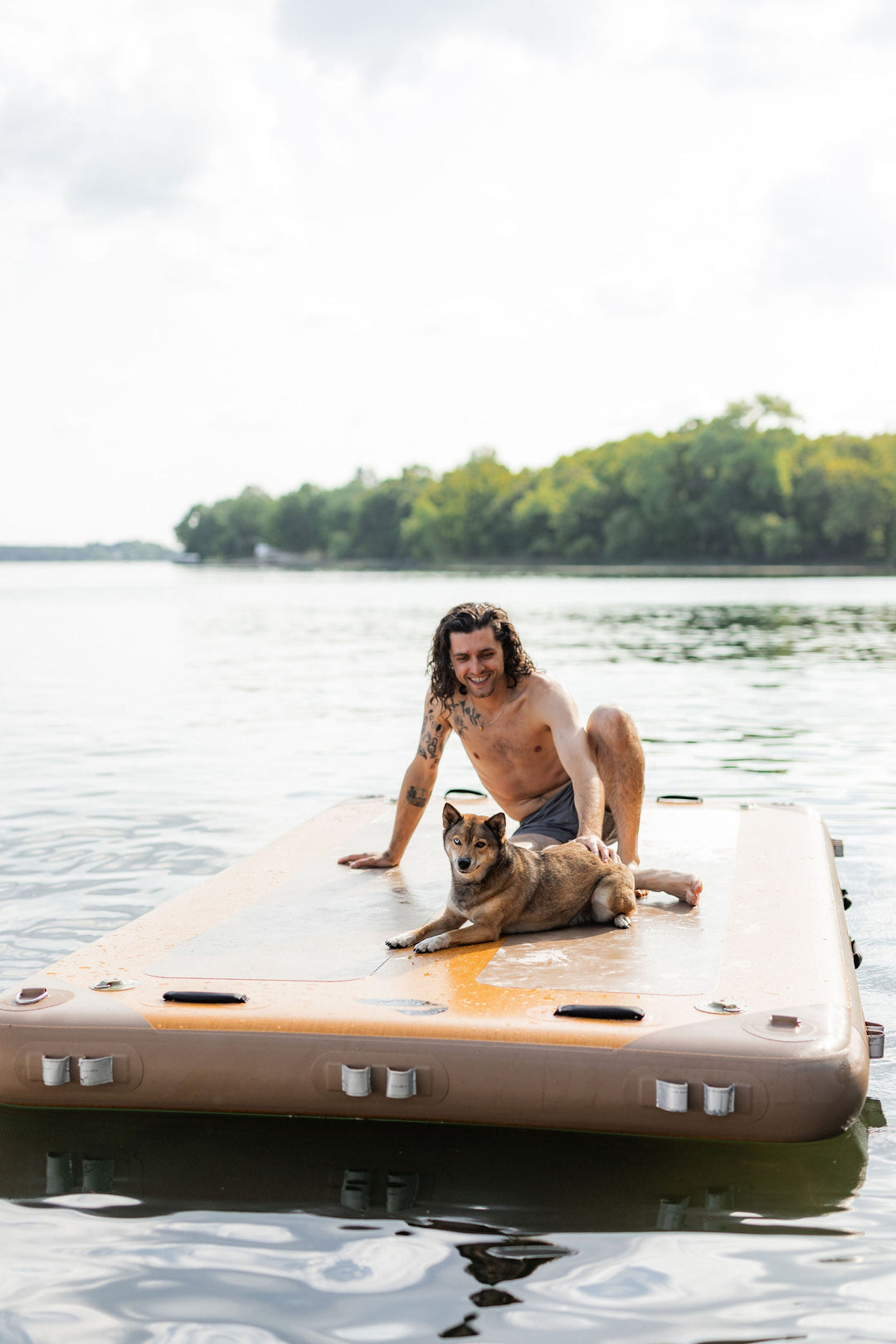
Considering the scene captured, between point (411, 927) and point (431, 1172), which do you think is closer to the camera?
point (431, 1172)

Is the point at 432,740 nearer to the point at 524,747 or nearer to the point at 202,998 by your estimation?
the point at 524,747

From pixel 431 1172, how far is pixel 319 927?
1.32 metres

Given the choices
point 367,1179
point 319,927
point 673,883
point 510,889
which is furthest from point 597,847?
point 367,1179

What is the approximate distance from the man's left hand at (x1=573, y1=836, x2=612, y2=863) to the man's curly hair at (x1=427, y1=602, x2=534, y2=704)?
36.9 inches

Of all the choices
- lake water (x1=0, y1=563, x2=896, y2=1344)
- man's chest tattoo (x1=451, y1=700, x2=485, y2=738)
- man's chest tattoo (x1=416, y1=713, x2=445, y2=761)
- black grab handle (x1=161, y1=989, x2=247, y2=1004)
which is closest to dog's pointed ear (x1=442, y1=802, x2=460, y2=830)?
black grab handle (x1=161, y1=989, x2=247, y2=1004)

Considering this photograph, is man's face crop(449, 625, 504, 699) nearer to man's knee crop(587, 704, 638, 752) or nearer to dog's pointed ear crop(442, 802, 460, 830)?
man's knee crop(587, 704, 638, 752)

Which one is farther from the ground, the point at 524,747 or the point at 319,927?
the point at 524,747

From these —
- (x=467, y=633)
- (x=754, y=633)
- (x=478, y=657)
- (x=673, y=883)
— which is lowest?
(x=673, y=883)

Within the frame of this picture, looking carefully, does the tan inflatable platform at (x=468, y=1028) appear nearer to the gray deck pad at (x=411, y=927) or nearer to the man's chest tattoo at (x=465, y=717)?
→ the gray deck pad at (x=411, y=927)

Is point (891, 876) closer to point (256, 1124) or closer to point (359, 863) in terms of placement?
point (359, 863)

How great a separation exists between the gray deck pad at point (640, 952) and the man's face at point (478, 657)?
1220 millimetres

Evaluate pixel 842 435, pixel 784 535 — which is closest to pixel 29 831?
pixel 784 535

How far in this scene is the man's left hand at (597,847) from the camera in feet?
18.2

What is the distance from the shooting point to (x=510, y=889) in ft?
17.0
